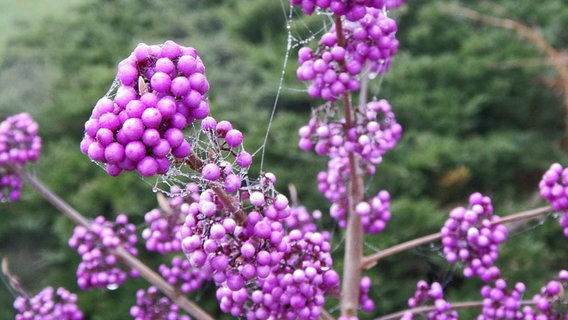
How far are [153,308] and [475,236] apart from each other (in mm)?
672

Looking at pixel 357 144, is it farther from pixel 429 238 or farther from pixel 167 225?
pixel 167 225

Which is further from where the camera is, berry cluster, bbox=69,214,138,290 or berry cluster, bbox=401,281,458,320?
berry cluster, bbox=69,214,138,290

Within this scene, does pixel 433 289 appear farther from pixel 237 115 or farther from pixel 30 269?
pixel 30 269

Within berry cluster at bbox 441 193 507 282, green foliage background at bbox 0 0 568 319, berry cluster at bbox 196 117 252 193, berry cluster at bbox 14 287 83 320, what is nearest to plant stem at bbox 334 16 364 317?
berry cluster at bbox 441 193 507 282

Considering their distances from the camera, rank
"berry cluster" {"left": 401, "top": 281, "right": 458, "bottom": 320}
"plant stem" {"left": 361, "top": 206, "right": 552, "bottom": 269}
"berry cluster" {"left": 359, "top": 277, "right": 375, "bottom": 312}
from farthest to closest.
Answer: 1. "berry cluster" {"left": 359, "top": 277, "right": 375, "bottom": 312}
2. "berry cluster" {"left": 401, "top": 281, "right": 458, "bottom": 320}
3. "plant stem" {"left": 361, "top": 206, "right": 552, "bottom": 269}

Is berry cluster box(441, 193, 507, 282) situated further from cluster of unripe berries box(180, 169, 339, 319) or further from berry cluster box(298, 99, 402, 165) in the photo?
cluster of unripe berries box(180, 169, 339, 319)

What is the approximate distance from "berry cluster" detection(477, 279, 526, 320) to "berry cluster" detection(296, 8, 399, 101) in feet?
1.46

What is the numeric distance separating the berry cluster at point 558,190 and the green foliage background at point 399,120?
553 millimetres

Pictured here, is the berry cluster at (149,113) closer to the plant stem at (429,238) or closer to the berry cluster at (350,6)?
the berry cluster at (350,6)

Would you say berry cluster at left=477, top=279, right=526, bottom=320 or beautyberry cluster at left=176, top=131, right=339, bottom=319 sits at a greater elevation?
berry cluster at left=477, top=279, right=526, bottom=320

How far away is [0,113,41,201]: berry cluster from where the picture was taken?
116 cm

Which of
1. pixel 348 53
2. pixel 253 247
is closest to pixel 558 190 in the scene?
pixel 348 53

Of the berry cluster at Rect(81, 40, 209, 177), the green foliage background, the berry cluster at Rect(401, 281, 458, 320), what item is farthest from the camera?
the green foliage background

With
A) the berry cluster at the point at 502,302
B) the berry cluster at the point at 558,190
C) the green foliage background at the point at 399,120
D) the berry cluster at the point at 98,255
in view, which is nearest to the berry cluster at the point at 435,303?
the berry cluster at the point at 502,302
